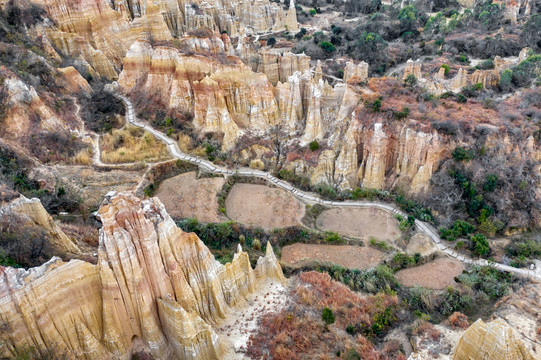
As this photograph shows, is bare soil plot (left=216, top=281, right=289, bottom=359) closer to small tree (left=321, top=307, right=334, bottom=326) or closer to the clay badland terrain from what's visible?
the clay badland terrain

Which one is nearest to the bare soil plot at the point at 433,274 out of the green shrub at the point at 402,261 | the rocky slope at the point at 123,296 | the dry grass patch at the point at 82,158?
the green shrub at the point at 402,261

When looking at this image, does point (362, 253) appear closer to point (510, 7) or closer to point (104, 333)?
point (104, 333)

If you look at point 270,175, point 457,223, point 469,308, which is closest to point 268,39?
point 270,175

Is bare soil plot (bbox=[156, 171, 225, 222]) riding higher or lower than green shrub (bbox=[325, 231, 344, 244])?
higher

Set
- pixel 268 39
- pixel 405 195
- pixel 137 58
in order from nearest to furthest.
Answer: pixel 405 195
pixel 137 58
pixel 268 39

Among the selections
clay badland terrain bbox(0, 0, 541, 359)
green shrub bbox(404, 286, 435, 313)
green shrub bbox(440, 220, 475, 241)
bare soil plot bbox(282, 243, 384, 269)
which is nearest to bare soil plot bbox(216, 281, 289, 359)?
clay badland terrain bbox(0, 0, 541, 359)
